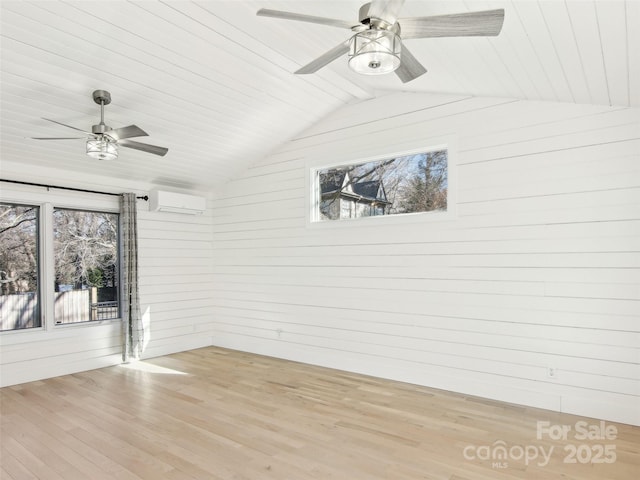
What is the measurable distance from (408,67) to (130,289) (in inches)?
181

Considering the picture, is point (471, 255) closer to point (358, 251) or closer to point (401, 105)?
point (358, 251)

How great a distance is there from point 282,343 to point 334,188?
2.28 meters

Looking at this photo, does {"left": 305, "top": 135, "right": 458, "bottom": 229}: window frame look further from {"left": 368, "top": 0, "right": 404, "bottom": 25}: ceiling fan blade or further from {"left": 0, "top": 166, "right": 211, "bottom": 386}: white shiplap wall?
{"left": 368, "top": 0, "right": 404, "bottom": 25}: ceiling fan blade

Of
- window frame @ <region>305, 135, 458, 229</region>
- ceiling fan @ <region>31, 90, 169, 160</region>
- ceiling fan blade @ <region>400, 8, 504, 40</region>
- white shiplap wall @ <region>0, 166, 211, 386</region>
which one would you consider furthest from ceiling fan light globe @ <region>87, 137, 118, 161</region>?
ceiling fan blade @ <region>400, 8, 504, 40</region>

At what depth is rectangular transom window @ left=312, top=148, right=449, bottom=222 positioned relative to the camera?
178 inches

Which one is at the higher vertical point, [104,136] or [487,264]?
[104,136]

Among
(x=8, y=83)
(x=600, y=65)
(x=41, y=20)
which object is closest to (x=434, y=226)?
(x=600, y=65)

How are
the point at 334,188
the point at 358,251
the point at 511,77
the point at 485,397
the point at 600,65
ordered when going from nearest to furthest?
the point at 600,65 < the point at 511,77 < the point at 485,397 < the point at 358,251 < the point at 334,188

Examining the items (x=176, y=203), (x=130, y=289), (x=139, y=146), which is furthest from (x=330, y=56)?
(x=130, y=289)

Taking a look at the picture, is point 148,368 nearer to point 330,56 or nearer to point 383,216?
point 383,216

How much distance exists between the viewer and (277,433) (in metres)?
3.26

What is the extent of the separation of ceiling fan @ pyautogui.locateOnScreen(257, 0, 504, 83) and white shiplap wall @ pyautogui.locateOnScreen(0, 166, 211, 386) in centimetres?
410

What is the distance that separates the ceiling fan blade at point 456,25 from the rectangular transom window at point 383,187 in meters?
2.33

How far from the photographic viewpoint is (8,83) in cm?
343
